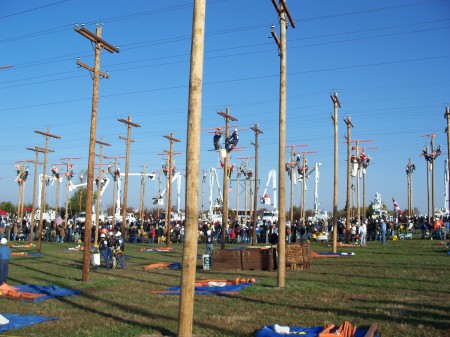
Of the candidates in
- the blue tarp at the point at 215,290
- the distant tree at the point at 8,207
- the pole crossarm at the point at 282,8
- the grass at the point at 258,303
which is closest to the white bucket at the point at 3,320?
the grass at the point at 258,303

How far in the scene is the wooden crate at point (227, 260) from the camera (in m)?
21.3

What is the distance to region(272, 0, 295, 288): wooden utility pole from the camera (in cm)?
1521

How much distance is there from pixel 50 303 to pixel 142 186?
62203 mm

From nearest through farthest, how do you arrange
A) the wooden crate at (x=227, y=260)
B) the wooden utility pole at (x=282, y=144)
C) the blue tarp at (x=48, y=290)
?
the blue tarp at (x=48, y=290), the wooden utility pole at (x=282, y=144), the wooden crate at (x=227, y=260)

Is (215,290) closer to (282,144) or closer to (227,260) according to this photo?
(282,144)

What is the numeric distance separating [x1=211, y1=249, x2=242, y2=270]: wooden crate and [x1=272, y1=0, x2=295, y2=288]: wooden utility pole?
580cm

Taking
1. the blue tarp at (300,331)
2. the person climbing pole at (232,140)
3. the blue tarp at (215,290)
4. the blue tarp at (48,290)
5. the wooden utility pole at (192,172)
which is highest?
the person climbing pole at (232,140)

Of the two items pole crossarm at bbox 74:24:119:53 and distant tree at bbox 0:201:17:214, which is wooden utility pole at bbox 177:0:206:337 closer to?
pole crossarm at bbox 74:24:119:53

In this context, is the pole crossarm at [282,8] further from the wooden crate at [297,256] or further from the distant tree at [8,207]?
the distant tree at [8,207]

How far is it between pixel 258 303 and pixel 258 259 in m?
8.31

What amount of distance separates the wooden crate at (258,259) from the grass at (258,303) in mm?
758

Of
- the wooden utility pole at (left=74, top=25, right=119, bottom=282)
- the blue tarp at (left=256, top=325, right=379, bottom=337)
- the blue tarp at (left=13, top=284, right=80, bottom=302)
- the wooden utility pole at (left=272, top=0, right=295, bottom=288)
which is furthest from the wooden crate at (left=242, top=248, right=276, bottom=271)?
the blue tarp at (left=256, top=325, right=379, bottom=337)

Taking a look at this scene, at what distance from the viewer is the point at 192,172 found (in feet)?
27.8

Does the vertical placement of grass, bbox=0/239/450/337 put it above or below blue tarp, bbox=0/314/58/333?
above
